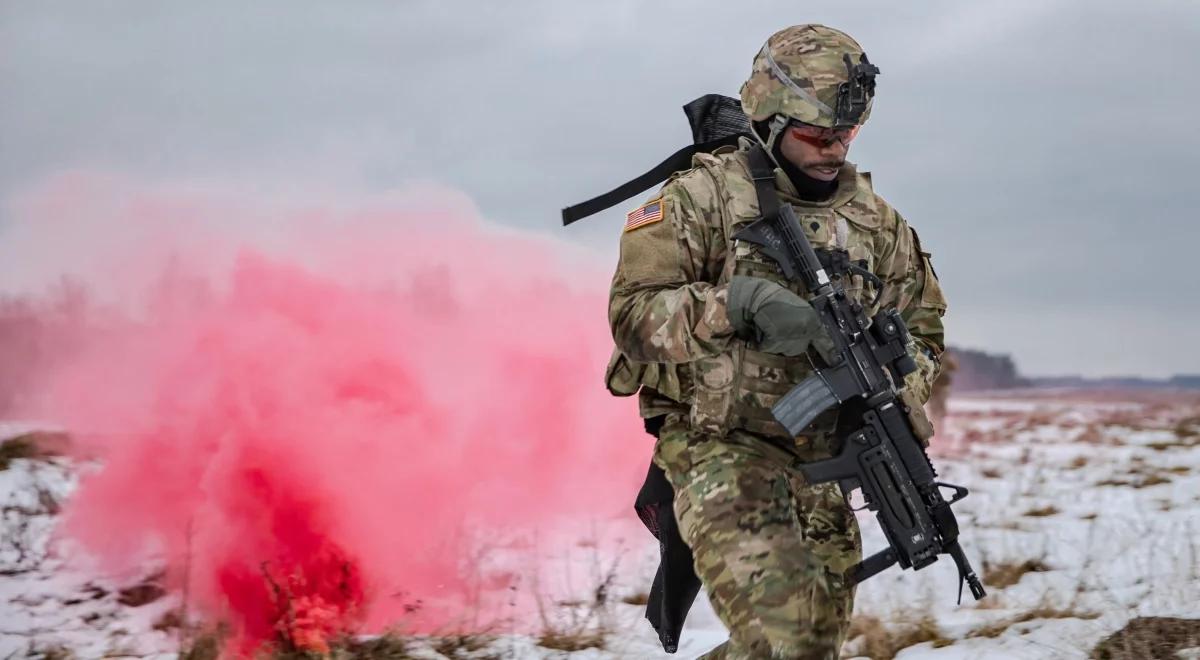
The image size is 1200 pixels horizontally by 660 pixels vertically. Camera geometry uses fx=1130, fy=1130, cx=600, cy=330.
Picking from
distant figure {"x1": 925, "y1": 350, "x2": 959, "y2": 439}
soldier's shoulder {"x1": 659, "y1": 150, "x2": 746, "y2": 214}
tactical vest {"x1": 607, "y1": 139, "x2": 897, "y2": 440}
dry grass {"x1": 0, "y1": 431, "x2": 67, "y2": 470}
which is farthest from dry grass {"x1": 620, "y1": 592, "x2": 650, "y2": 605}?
distant figure {"x1": 925, "y1": 350, "x2": 959, "y2": 439}

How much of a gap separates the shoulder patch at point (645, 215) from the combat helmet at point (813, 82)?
1.43ft

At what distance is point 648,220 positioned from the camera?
3.16 meters

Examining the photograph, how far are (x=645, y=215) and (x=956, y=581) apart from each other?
403 cm

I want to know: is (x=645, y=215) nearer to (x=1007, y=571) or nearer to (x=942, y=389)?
(x=1007, y=571)

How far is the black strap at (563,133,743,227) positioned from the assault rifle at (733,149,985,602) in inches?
19.8

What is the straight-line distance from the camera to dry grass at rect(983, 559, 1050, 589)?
6.02 meters

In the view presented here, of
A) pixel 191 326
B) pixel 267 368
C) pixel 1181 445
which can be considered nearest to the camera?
pixel 267 368

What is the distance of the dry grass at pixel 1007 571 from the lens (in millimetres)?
6016

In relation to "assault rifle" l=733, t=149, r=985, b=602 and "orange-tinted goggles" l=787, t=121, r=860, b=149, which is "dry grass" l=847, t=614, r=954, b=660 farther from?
"orange-tinted goggles" l=787, t=121, r=860, b=149

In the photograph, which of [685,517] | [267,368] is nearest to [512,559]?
[267,368]

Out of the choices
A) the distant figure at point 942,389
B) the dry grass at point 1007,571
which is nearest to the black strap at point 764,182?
the dry grass at point 1007,571

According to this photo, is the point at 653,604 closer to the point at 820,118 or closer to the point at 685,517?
the point at 685,517

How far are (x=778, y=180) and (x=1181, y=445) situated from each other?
9730 mm

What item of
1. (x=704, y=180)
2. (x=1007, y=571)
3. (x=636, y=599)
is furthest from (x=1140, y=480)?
(x=704, y=180)
